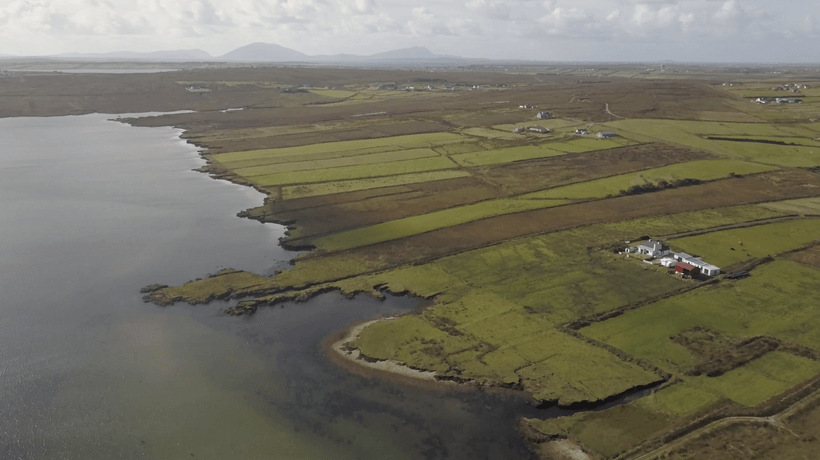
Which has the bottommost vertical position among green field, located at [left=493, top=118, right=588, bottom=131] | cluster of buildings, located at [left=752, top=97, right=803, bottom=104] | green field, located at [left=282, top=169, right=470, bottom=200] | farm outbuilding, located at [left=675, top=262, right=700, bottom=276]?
farm outbuilding, located at [left=675, top=262, right=700, bottom=276]

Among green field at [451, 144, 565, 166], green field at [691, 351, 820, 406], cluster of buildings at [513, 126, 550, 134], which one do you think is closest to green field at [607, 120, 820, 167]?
cluster of buildings at [513, 126, 550, 134]

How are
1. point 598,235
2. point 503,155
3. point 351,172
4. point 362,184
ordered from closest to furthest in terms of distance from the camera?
1. point 598,235
2. point 362,184
3. point 351,172
4. point 503,155

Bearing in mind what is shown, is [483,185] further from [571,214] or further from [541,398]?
[541,398]

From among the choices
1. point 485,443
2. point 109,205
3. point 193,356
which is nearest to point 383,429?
point 485,443

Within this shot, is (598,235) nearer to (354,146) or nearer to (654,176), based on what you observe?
(654,176)

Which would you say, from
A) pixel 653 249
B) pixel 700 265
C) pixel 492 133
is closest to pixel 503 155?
pixel 492 133

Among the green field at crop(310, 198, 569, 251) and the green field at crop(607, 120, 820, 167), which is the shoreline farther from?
the green field at crop(607, 120, 820, 167)
